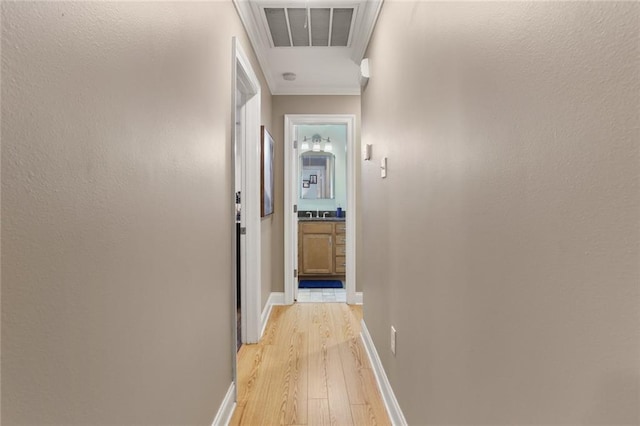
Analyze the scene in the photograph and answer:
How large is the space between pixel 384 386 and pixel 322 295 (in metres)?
2.27

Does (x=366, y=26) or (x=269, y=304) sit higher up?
(x=366, y=26)

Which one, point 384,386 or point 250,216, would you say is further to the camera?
point 250,216

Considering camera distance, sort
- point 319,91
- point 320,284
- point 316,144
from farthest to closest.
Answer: point 316,144
point 320,284
point 319,91

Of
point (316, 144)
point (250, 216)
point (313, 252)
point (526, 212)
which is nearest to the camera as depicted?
point (526, 212)

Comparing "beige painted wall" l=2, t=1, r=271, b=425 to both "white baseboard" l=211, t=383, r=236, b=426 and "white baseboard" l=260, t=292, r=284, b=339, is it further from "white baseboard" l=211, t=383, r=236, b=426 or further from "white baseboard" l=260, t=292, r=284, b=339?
"white baseboard" l=260, t=292, r=284, b=339

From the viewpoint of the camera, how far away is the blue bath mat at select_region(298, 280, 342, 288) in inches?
185

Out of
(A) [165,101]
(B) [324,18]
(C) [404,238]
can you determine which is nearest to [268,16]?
(B) [324,18]

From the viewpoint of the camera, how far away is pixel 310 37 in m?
2.67

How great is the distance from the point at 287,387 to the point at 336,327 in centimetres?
108

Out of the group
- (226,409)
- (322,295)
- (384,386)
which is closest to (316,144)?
(322,295)

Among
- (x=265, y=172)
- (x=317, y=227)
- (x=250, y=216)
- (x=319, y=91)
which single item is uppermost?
(x=319, y=91)

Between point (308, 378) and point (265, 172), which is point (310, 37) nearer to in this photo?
point (265, 172)

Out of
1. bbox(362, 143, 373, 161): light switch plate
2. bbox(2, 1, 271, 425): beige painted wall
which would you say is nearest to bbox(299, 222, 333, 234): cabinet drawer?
bbox(362, 143, 373, 161): light switch plate

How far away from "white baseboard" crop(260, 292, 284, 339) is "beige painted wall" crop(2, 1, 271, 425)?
1.72 m
